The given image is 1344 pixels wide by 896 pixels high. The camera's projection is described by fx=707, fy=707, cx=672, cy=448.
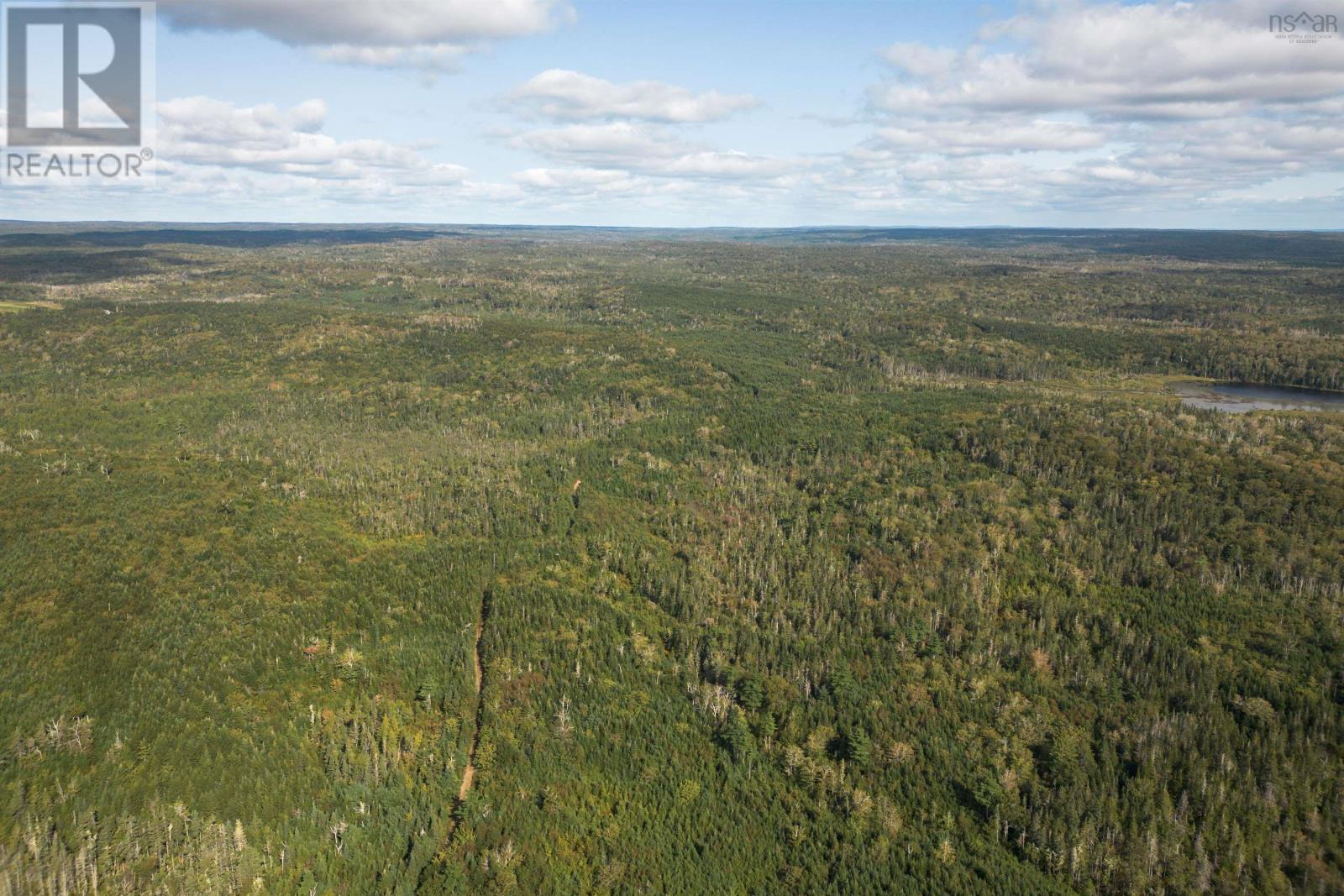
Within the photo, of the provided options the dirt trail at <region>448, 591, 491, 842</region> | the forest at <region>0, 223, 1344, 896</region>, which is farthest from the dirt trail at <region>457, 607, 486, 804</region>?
the forest at <region>0, 223, 1344, 896</region>

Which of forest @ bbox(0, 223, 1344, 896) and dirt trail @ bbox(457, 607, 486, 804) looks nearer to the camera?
forest @ bbox(0, 223, 1344, 896)

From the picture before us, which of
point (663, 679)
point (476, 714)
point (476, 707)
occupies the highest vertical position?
point (663, 679)

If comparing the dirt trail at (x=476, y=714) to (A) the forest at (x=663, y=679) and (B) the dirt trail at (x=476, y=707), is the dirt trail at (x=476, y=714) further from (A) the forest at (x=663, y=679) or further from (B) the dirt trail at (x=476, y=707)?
(A) the forest at (x=663, y=679)

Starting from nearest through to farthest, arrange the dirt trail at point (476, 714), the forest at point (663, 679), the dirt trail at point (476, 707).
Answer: the forest at point (663, 679), the dirt trail at point (476, 707), the dirt trail at point (476, 714)

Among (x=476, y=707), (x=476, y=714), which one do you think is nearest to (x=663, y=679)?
(x=476, y=707)

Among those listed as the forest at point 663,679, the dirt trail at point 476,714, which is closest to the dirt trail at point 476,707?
the dirt trail at point 476,714

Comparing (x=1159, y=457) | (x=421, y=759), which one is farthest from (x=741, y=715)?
(x=1159, y=457)

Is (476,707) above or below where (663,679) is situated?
below

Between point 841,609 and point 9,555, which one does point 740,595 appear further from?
point 9,555

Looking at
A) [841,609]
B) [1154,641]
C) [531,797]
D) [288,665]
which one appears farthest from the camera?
[841,609]

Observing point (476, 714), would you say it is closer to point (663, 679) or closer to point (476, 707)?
point (476, 707)

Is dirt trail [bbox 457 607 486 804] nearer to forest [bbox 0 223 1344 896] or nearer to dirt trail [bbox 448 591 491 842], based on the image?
dirt trail [bbox 448 591 491 842]
